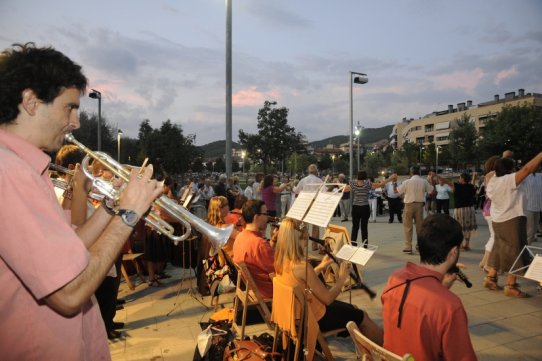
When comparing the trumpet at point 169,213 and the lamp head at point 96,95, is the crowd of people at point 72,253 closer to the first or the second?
the trumpet at point 169,213

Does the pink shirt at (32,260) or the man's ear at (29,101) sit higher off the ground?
the man's ear at (29,101)

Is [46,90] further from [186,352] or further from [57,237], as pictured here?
[186,352]

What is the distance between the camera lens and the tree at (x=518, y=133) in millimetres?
37281

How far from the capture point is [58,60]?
1.47 metres

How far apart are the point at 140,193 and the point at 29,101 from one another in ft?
1.80

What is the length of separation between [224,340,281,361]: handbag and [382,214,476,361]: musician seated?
1.43 metres

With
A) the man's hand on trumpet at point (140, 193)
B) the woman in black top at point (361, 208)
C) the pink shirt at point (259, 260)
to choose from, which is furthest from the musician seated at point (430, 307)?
the woman in black top at point (361, 208)

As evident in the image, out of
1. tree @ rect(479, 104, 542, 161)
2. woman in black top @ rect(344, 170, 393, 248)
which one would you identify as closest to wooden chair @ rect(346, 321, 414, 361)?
woman in black top @ rect(344, 170, 393, 248)

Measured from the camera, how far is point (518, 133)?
37.7m

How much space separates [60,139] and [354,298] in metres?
5.40

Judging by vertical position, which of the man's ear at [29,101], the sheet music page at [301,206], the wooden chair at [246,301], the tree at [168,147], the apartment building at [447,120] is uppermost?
the apartment building at [447,120]

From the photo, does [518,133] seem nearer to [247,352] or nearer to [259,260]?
[259,260]

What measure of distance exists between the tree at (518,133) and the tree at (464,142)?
12277mm

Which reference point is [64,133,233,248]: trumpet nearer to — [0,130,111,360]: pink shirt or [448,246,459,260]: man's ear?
[0,130,111,360]: pink shirt
